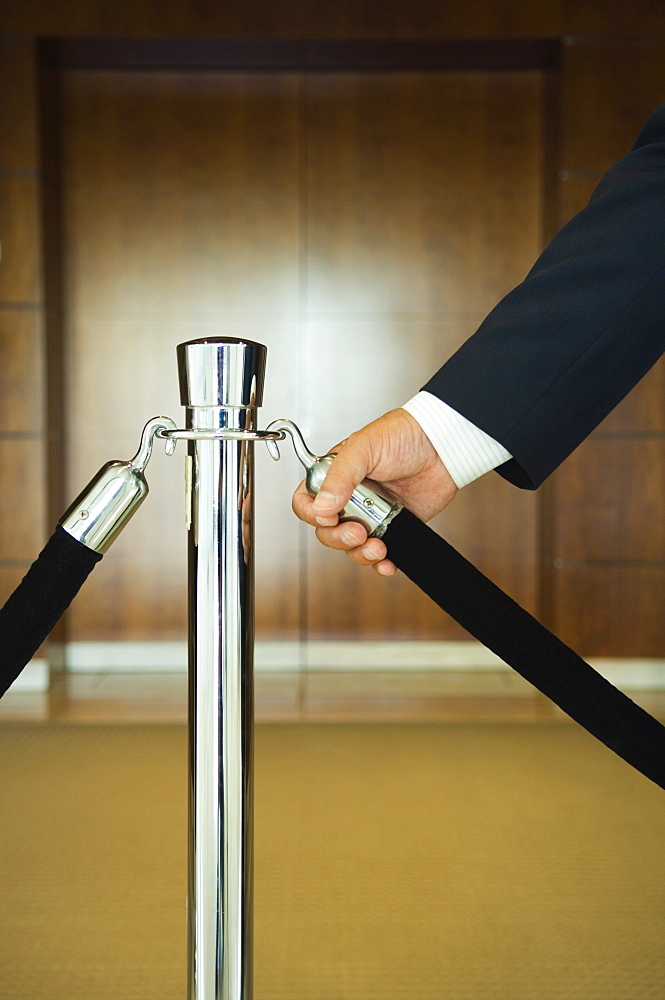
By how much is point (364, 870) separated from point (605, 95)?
129 inches

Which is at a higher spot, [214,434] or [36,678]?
[214,434]

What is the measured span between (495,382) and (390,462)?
14 cm

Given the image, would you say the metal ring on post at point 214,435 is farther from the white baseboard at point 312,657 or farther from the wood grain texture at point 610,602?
the white baseboard at point 312,657

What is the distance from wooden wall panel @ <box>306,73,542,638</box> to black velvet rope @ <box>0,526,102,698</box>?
3617 mm

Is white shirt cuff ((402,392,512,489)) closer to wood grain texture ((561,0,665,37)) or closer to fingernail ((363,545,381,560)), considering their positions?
fingernail ((363,545,381,560))

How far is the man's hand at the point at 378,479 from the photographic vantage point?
883 millimetres

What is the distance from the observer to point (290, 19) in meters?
4.02

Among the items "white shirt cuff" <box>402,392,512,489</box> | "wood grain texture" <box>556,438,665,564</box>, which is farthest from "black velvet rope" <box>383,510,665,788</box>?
"wood grain texture" <box>556,438,665,564</box>

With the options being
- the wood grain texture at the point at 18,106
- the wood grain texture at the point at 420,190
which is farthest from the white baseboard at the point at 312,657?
the wood grain texture at the point at 18,106

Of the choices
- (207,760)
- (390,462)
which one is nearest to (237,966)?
(207,760)

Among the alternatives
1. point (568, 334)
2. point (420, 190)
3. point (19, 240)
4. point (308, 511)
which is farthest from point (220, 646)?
point (420, 190)

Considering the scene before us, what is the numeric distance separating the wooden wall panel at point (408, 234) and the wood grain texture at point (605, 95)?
38cm

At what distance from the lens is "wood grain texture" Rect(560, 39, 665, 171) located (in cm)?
398

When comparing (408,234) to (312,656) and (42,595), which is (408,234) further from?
(42,595)
